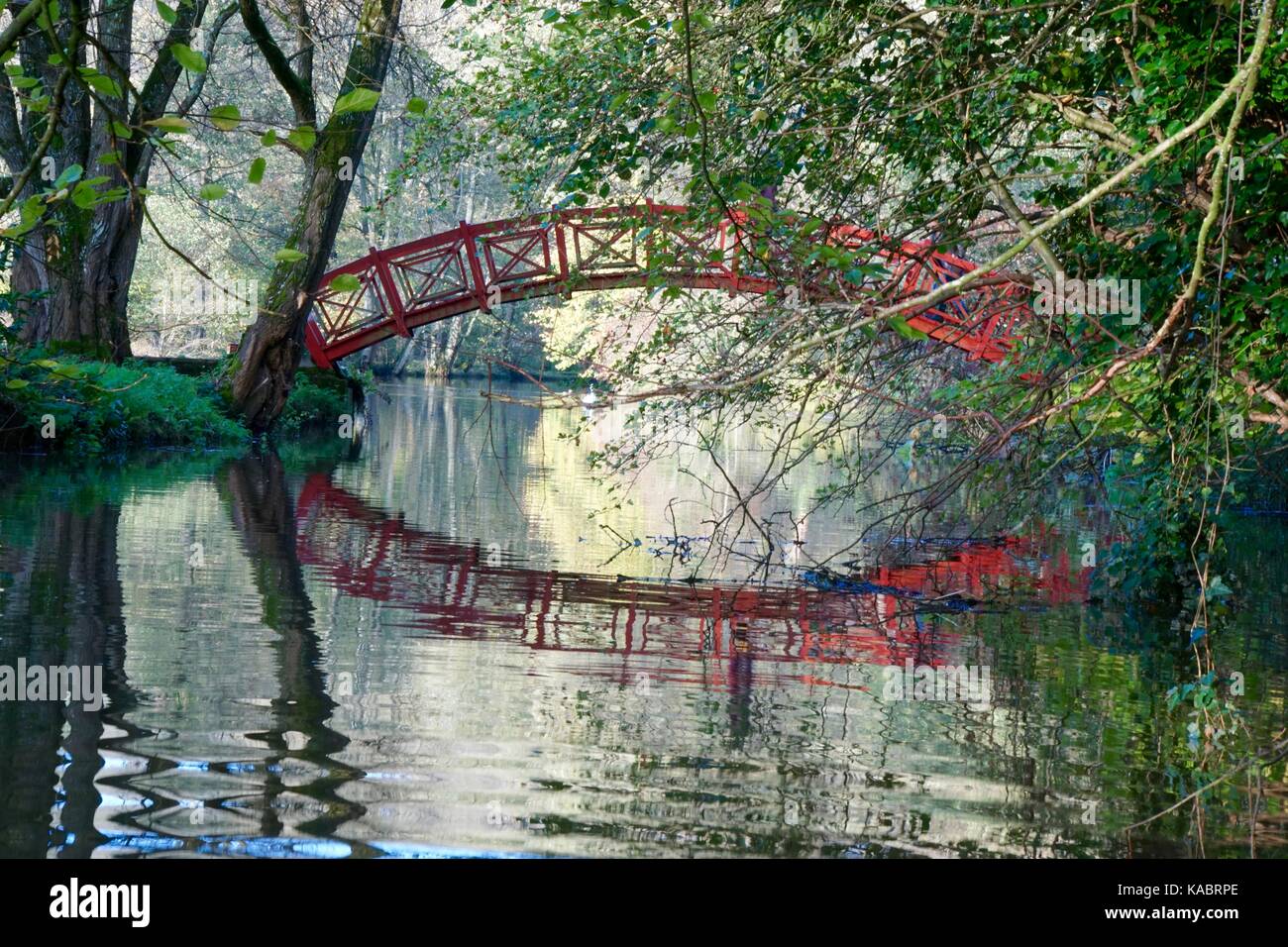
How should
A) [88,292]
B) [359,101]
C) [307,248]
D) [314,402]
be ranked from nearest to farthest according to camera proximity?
[359,101] → [307,248] → [88,292] → [314,402]

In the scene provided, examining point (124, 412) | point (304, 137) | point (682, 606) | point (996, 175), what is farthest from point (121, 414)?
point (304, 137)

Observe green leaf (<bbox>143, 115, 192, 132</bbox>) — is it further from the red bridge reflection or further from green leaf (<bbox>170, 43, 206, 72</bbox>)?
the red bridge reflection

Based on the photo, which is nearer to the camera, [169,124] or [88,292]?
[169,124]

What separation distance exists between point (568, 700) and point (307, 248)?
1364cm

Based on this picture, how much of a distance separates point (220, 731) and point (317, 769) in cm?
60

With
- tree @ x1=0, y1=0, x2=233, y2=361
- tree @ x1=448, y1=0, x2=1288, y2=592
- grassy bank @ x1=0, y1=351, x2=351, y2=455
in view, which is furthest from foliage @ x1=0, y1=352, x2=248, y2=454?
tree @ x1=448, y1=0, x2=1288, y2=592

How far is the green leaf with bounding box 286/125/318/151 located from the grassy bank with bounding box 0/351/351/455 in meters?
11.2

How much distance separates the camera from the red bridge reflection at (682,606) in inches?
284

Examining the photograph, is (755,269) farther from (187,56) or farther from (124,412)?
(124,412)

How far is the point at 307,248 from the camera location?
725 inches

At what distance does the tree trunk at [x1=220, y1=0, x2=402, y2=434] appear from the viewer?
16859 millimetres

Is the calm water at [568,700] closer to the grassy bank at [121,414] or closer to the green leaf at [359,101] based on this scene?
the green leaf at [359,101]

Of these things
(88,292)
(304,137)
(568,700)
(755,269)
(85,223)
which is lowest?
(568,700)

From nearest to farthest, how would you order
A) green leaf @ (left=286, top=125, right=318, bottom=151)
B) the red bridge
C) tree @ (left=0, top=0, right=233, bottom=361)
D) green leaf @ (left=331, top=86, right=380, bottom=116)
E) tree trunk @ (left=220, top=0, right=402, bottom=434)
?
1. green leaf @ (left=331, top=86, right=380, bottom=116)
2. green leaf @ (left=286, top=125, right=318, bottom=151)
3. the red bridge
4. tree @ (left=0, top=0, right=233, bottom=361)
5. tree trunk @ (left=220, top=0, right=402, bottom=434)
